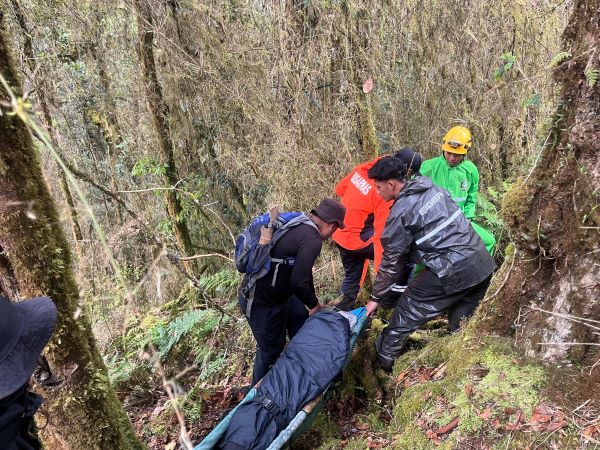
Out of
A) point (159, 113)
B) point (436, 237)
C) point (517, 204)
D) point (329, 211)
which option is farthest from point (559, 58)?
point (159, 113)

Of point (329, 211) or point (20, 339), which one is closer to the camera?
point (20, 339)

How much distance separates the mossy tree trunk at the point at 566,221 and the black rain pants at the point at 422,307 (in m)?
1.02

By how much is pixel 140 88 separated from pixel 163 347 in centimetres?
378

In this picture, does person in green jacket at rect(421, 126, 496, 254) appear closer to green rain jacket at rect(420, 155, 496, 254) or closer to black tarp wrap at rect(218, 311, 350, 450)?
green rain jacket at rect(420, 155, 496, 254)

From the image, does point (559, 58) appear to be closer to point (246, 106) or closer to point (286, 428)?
point (286, 428)

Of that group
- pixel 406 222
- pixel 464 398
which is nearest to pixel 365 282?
pixel 406 222

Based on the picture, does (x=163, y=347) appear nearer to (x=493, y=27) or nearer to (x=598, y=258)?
(x=598, y=258)

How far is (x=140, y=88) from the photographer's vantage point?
19.9 feet

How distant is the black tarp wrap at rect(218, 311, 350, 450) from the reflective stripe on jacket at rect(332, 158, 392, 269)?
944 millimetres

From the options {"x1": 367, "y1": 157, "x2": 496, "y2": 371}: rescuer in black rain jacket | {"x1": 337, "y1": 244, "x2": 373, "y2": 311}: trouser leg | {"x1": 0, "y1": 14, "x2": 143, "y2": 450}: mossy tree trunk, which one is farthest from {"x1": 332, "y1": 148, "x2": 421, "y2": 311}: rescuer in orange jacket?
{"x1": 0, "y1": 14, "x2": 143, "y2": 450}: mossy tree trunk

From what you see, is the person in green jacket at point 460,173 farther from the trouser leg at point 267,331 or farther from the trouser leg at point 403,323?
the trouser leg at point 267,331

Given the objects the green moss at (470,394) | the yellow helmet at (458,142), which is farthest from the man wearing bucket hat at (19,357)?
the yellow helmet at (458,142)

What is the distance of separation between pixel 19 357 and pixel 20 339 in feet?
0.23

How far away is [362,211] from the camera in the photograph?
444cm
